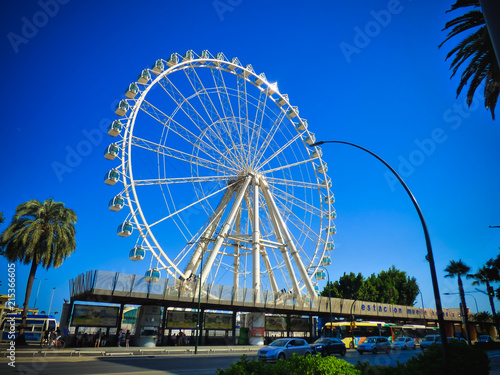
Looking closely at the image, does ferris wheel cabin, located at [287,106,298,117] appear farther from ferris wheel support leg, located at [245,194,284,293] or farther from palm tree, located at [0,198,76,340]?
palm tree, located at [0,198,76,340]

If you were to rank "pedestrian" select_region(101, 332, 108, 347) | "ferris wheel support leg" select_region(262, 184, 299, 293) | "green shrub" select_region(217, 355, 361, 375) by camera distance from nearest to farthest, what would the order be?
1. "green shrub" select_region(217, 355, 361, 375)
2. "pedestrian" select_region(101, 332, 108, 347)
3. "ferris wheel support leg" select_region(262, 184, 299, 293)

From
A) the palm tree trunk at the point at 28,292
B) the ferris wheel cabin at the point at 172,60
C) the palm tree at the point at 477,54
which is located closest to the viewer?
the palm tree at the point at 477,54

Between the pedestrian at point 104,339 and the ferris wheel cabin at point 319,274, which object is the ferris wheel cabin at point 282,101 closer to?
the ferris wheel cabin at point 319,274

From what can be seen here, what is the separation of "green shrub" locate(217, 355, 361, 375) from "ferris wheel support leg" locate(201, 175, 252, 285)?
2353cm

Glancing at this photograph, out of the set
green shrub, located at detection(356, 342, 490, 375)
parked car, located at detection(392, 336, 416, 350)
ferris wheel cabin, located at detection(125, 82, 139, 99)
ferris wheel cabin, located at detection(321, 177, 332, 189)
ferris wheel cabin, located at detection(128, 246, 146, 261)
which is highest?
ferris wheel cabin, located at detection(125, 82, 139, 99)

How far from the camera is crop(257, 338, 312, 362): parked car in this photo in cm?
1866

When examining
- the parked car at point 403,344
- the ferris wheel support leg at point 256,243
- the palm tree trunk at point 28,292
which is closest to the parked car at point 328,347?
the ferris wheel support leg at point 256,243

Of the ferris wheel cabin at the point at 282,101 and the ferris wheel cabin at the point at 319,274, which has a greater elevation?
the ferris wheel cabin at the point at 282,101

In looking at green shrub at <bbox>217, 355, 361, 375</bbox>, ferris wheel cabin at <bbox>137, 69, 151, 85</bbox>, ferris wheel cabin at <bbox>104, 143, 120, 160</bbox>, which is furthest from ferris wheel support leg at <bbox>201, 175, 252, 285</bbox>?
green shrub at <bbox>217, 355, 361, 375</bbox>

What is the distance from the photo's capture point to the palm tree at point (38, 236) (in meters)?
29.0

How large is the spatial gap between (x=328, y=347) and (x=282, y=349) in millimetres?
7039

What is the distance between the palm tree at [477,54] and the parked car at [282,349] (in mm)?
15376

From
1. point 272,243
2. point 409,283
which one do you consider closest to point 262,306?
point 272,243

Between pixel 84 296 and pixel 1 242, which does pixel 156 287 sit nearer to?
pixel 84 296
